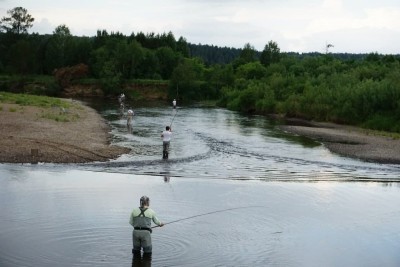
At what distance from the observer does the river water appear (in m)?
18.5

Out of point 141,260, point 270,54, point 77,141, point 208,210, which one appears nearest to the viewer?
point 141,260

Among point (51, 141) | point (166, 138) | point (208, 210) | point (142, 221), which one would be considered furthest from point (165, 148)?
point (142, 221)

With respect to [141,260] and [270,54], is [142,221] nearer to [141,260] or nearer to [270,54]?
[141,260]

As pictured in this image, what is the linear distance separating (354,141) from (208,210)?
33712 millimetres

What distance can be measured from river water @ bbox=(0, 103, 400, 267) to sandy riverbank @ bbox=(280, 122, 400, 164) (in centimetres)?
319

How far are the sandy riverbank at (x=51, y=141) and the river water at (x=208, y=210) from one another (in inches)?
65.6

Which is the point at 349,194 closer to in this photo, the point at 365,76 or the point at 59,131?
the point at 59,131

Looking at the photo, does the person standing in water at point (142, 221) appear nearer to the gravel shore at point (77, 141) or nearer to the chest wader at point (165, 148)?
the gravel shore at point (77, 141)

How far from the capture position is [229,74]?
134m

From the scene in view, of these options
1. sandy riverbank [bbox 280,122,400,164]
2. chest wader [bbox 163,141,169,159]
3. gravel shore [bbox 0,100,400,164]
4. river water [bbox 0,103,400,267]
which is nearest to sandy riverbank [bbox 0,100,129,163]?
gravel shore [bbox 0,100,400,164]

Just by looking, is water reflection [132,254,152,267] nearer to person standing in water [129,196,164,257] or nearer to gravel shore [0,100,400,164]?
person standing in water [129,196,164,257]

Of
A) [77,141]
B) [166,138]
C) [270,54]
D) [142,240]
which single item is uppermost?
[270,54]

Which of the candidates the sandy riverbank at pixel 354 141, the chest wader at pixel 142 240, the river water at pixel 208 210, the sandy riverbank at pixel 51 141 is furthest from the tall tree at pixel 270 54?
the chest wader at pixel 142 240

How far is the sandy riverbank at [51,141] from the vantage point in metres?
35.3
